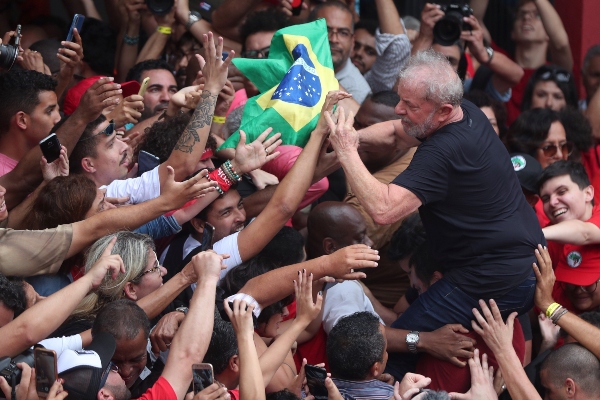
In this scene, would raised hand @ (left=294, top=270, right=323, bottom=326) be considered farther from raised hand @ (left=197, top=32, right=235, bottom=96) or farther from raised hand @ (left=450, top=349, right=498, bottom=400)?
raised hand @ (left=197, top=32, right=235, bottom=96)

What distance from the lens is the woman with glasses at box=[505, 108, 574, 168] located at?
5938 millimetres

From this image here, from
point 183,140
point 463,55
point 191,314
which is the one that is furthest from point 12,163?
point 463,55

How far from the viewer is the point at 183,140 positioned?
14.8 feet

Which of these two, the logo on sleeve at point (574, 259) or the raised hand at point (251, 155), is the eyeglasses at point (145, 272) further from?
the logo on sleeve at point (574, 259)

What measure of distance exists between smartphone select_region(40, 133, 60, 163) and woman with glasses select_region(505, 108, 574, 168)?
297 centimetres

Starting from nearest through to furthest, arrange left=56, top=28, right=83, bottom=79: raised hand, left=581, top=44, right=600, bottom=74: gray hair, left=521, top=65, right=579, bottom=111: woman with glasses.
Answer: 1. left=56, top=28, right=83, bottom=79: raised hand
2. left=521, top=65, right=579, bottom=111: woman with glasses
3. left=581, top=44, right=600, bottom=74: gray hair

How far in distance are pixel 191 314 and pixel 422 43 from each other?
11.9 feet

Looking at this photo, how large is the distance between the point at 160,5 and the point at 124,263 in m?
2.86

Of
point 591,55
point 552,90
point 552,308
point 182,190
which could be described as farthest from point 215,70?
point 591,55

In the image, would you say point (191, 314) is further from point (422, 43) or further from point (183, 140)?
point (422, 43)

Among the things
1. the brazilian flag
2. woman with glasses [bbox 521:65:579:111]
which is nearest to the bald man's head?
the brazilian flag

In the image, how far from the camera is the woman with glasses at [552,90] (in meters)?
A: 6.63

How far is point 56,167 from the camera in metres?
4.45

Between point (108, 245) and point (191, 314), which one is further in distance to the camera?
point (108, 245)
